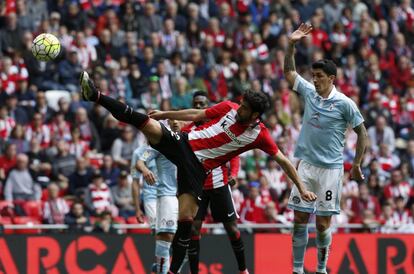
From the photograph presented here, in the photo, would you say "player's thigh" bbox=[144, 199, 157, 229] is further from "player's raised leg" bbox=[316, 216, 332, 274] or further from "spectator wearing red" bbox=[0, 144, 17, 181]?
"spectator wearing red" bbox=[0, 144, 17, 181]

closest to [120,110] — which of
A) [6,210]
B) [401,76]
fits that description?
[6,210]

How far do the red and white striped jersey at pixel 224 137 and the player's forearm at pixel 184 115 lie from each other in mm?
173

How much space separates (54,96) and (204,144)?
31.0 ft

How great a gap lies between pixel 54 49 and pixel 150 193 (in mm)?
2883

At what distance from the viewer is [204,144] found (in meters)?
15.2

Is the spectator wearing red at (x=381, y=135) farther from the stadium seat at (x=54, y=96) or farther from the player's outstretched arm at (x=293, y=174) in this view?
the player's outstretched arm at (x=293, y=174)

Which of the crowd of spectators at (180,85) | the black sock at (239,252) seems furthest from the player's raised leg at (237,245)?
the crowd of spectators at (180,85)

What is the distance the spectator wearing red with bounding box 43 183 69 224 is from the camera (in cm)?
2130

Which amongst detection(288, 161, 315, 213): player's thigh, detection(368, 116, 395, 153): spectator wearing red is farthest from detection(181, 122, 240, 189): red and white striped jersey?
detection(368, 116, 395, 153): spectator wearing red

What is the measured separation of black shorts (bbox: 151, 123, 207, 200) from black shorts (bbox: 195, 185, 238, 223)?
1793mm

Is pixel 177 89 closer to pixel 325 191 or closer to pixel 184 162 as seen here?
pixel 325 191

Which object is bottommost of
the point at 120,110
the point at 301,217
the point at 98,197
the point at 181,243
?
the point at 181,243

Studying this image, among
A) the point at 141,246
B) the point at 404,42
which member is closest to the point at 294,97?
the point at 404,42

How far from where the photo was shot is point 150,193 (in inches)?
706
